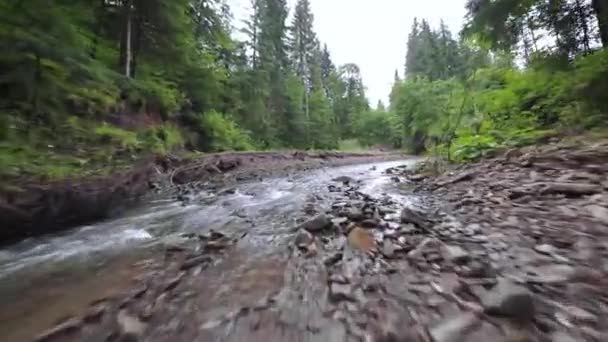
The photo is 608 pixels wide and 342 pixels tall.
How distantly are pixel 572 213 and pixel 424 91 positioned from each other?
21.1 meters

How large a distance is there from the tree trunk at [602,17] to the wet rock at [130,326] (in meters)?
7.40

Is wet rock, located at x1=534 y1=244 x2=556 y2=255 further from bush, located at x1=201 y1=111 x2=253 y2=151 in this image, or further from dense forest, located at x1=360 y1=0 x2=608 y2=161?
→ bush, located at x1=201 y1=111 x2=253 y2=151

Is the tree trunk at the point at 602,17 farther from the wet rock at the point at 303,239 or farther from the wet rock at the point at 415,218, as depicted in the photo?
the wet rock at the point at 303,239

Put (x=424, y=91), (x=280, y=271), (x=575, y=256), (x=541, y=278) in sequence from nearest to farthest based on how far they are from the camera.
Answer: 1. (x=541, y=278)
2. (x=575, y=256)
3. (x=280, y=271)
4. (x=424, y=91)

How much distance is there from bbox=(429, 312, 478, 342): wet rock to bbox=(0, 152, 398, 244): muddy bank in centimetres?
484

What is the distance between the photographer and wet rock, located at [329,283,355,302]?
2104 millimetres

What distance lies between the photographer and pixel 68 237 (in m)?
4.04

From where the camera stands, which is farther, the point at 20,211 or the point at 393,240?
the point at 20,211

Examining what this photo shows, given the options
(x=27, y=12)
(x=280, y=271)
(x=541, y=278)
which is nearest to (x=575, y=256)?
(x=541, y=278)

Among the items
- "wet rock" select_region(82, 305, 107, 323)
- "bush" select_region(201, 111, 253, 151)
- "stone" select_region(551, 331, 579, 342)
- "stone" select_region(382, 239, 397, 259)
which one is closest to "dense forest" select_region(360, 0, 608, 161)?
"stone" select_region(382, 239, 397, 259)

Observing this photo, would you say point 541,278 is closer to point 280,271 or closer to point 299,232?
point 280,271

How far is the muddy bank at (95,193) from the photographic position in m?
3.84

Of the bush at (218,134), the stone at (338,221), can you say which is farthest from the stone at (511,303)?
the bush at (218,134)

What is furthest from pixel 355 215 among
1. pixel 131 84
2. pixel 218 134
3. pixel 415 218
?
pixel 218 134
